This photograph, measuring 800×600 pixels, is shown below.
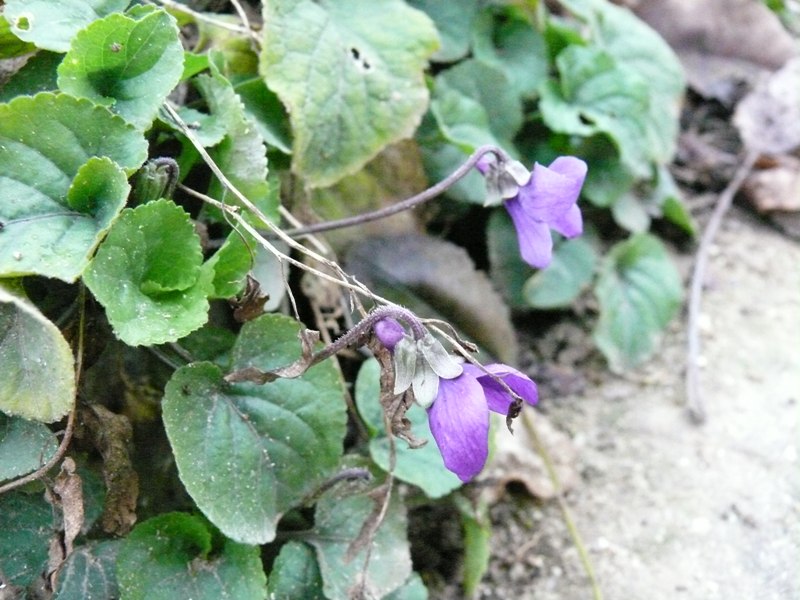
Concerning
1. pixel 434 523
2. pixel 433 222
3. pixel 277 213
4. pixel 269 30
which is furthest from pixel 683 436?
pixel 269 30

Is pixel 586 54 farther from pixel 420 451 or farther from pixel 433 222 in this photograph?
pixel 420 451

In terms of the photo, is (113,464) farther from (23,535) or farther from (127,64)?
(127,64)

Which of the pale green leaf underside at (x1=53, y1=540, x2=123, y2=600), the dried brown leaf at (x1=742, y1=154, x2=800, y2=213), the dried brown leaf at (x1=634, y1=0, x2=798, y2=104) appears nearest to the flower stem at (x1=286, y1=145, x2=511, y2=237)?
the pale green leaf underside at (x1=53, y1=540, x2=123, y2=600)

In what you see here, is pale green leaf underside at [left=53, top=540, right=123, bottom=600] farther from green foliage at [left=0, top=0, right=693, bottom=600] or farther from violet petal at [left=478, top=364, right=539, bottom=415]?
violet petal at [left=478, top=364, right=539, bottom=415]

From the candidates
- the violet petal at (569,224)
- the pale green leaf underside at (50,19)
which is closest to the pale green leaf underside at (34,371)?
the pale green leaf underside at (50,19)

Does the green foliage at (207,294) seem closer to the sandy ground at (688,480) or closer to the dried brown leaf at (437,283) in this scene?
the dried brown leaf at (437,283)
